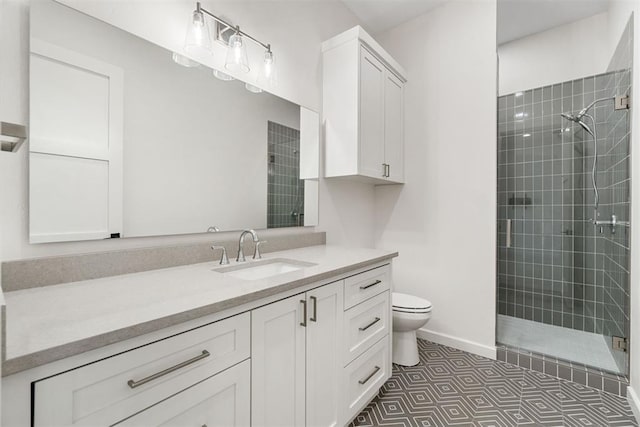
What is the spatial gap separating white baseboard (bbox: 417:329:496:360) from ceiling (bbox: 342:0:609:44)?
2.86m

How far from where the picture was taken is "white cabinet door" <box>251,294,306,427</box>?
104 cm

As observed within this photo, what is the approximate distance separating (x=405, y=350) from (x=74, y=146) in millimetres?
2289

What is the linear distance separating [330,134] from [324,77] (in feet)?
1.52

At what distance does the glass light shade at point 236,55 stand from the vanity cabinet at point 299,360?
1.32 m

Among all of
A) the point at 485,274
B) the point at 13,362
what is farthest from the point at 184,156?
the point at 485,274

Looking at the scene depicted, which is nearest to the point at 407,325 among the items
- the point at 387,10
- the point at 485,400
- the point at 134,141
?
the point at 485,400

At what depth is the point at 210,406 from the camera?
90 cm

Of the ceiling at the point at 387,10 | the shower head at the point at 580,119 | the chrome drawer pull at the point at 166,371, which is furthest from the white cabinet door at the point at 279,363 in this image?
the shower head at the point at 580,119

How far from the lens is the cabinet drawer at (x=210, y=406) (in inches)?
30.9

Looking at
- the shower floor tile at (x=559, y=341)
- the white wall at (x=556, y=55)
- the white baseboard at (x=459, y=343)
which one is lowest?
the white baseboard at (x=459, y=343)

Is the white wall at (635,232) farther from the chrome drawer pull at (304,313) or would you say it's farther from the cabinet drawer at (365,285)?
the chrome drawer pull at (304,313)

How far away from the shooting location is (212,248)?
1535 millimetres

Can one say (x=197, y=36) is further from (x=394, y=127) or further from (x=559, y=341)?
(x=559, y=341)

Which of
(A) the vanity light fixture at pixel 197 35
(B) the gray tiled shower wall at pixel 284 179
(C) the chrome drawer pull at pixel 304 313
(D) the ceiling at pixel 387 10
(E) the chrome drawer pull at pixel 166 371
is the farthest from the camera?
(D) the ceiling at pixel 387 10
